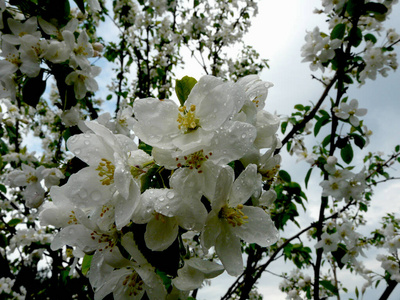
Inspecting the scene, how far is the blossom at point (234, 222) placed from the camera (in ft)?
2.27

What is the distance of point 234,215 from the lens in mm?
739

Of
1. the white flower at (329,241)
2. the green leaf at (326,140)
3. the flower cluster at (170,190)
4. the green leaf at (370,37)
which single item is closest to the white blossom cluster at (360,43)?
the green leaf at (370,37)

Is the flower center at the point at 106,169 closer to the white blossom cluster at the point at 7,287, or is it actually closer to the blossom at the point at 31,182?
the blossom at the point at 31,182

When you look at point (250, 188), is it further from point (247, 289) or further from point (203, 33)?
point (203, 33)

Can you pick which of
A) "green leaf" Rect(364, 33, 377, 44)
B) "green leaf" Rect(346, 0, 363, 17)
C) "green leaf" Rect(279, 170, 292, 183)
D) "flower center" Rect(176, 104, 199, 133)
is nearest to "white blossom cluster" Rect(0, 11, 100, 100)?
"flower center" Rect(176, 104, 199, 133)

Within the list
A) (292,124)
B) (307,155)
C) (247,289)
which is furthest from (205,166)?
(307,155)

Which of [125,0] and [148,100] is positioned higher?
[125,0]

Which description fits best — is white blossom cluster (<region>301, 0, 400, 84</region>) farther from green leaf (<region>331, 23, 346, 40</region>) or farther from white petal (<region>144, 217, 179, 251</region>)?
white petal (<region>144, 217, 179, 251</region>)

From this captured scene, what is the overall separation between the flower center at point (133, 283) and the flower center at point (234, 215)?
10.2 inches

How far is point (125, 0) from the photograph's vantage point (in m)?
4.41

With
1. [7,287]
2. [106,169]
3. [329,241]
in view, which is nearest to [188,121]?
[106,169]

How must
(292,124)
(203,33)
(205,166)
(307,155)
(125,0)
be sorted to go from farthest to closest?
(203,33) → (125,0) → (307,155) → (292,124) → (205,166)

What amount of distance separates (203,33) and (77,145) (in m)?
4.45

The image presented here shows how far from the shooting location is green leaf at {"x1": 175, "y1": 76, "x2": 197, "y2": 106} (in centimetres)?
82
